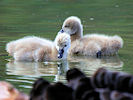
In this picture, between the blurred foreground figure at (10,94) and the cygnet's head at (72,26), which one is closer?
the blurred foreground figure at (10,94)

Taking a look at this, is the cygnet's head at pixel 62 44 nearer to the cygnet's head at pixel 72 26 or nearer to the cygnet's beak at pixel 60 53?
the cygnet's beak at pixel 60 53

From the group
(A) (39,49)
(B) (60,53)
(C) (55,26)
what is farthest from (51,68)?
(C) (55,26)

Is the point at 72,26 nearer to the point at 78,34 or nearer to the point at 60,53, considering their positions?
the point at 78,34

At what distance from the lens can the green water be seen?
5266 millimetres

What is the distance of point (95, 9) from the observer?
36.3 ft

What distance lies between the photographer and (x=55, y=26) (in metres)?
8.75

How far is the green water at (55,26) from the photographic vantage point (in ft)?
17.3

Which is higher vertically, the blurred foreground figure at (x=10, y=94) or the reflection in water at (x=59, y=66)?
the blurred foreground figure at (x=10, y=94)

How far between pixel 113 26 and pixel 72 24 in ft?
5.08

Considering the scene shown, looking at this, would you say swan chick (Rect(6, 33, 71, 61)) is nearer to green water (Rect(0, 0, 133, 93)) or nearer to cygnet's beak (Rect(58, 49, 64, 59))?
cygnet's beak (Rect(58, 49, 64, 59))

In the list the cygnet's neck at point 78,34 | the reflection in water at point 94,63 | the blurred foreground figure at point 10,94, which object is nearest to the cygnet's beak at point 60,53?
the reflection in water at point 94,63

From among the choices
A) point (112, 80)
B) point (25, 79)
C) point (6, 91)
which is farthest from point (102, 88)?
point (25, 79)

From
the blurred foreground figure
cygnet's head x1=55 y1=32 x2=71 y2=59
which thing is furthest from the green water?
the blurred foreground figure

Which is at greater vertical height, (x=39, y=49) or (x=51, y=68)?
(x=39, y=49)
